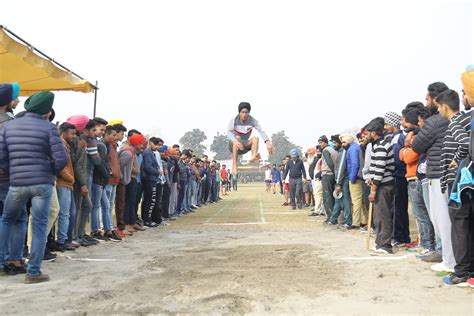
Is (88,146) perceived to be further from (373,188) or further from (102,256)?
(373,188)

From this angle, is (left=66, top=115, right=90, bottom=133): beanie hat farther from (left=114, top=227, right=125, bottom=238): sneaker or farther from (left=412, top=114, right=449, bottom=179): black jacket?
(left=412, top=114, right=449, bottom=179): black jacket

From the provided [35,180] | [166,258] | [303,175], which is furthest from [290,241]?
[303,175]

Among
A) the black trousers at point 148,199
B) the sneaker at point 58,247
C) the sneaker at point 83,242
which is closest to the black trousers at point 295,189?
the black trousers at point 148,199

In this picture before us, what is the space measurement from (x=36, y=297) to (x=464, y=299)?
3.70 meters

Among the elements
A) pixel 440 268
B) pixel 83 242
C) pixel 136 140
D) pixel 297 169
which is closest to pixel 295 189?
pixel 297 169

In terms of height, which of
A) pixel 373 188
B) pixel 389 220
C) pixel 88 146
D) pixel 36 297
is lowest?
A: pixel 36 297

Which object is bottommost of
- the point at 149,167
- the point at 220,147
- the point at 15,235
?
the point at 15,235

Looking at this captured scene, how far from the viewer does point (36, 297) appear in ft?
12.7

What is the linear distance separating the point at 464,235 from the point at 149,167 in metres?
7.17

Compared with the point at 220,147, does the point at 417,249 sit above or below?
below

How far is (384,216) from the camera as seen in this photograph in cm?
615

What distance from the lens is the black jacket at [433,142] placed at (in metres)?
4.99

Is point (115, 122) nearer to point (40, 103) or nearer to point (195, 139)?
point (40, 103)

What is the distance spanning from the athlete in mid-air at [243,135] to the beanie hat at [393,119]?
6.87 ft
